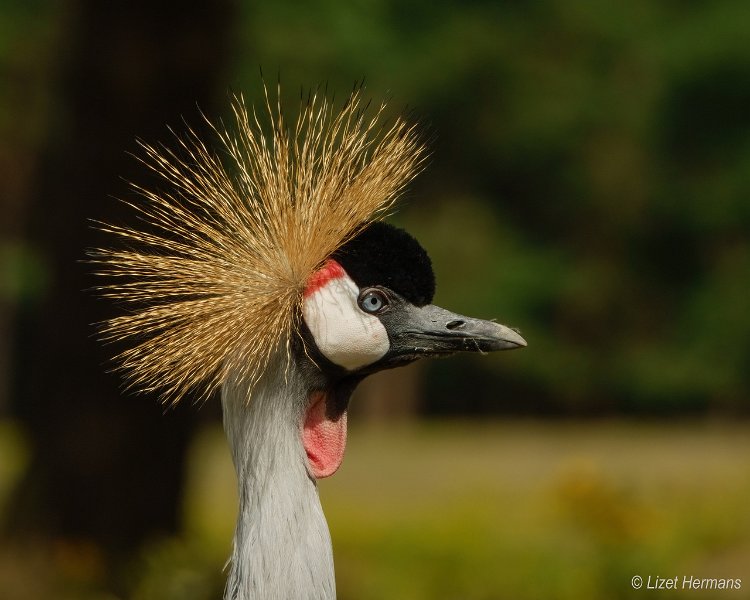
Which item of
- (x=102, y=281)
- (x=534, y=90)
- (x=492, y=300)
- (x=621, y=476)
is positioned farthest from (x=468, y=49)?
(x=102, y=281)

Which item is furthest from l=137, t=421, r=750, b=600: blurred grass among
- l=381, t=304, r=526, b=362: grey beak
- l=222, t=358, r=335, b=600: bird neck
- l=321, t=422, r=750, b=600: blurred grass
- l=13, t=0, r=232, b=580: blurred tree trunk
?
l=381, t=304, r=526, b=362: grey beak

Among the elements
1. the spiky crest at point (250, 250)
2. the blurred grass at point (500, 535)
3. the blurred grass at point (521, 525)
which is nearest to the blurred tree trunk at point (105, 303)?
the blurred grass at point (500, 535)

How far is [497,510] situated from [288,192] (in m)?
3.92

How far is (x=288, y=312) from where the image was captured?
1962 millimetres

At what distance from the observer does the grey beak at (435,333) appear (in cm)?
202

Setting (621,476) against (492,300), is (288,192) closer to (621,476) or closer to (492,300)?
(621,476)

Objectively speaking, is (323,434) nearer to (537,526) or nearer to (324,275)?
(324,275)

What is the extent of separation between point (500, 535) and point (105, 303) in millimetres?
1875

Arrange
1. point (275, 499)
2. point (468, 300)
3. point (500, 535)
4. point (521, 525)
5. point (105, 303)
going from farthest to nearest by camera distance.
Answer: point (468, 300)
point (521, 525)
point (500, 535)
point (105, 303)
point (275, 499)

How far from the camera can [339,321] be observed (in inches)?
77.4

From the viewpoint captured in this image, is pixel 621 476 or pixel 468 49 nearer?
pixel 621 476

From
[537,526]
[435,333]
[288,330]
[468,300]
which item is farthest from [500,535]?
[468,300]

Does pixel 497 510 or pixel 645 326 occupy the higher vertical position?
pixel 645 326

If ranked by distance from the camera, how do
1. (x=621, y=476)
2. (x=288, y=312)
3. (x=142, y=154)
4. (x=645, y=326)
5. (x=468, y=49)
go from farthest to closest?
(x=645, y=326) < (x=468, y=49) < (x=621, y=476) < (x=142, y=154) < (x=288, y=312)
